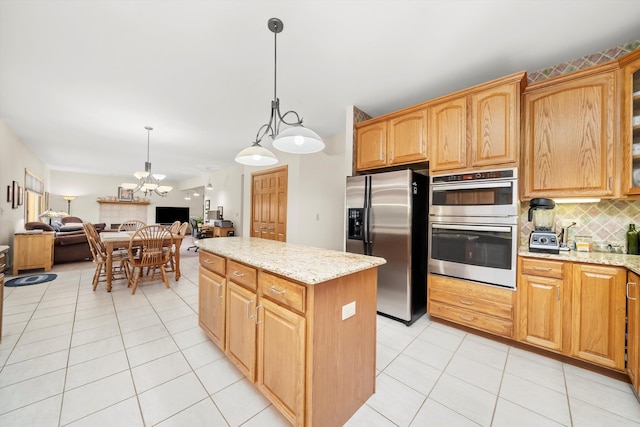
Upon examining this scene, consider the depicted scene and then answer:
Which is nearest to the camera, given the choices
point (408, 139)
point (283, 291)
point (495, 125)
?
point (283, 291)

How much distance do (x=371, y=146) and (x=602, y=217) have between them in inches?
88.7

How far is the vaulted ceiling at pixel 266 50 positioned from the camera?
1725 mm

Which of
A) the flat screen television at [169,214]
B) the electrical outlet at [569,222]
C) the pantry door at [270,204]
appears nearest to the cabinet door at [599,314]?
the electrical outlet at [569,222]

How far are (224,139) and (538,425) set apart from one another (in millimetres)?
5267

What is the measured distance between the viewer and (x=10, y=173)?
14.1ft

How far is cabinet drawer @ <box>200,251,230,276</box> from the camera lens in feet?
6.14

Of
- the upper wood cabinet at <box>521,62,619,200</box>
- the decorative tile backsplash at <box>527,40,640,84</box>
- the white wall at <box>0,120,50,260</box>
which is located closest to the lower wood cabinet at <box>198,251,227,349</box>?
the upper wood cabinet at <box>521,62,619,200</box>

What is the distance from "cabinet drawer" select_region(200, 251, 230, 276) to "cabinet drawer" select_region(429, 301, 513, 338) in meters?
2.12

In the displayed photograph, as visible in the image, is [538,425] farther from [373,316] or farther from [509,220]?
[509,220]

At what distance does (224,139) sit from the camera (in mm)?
4730

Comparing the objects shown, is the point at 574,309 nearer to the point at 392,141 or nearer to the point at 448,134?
the point at 448,134

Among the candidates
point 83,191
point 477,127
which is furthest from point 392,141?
point 83,191

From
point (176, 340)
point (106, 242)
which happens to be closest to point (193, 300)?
point (176, 340)

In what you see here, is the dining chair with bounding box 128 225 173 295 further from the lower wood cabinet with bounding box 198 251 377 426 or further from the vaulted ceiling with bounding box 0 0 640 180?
the lower wood cabinet with bounding box 198 251 377 426
